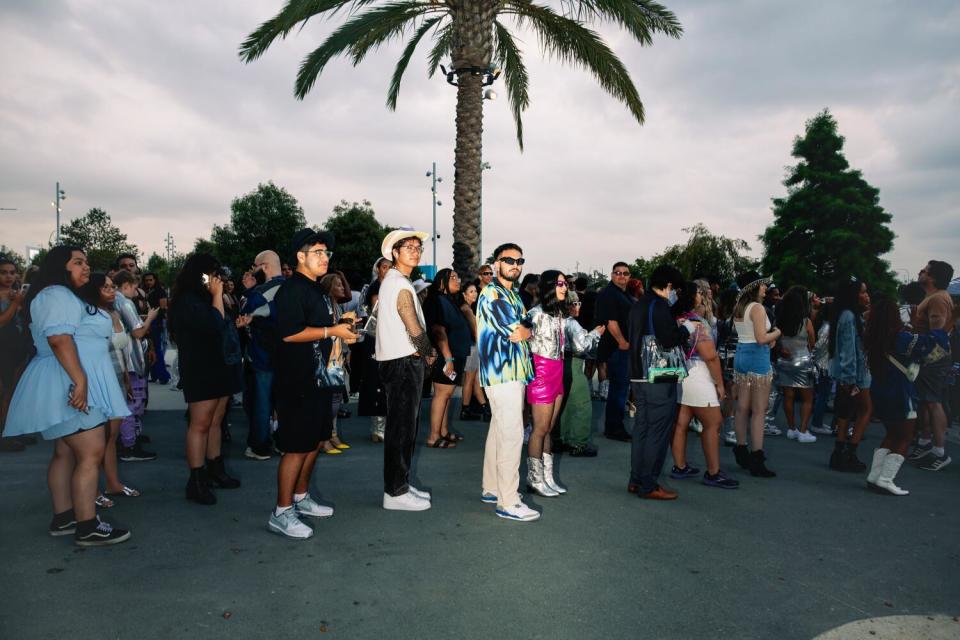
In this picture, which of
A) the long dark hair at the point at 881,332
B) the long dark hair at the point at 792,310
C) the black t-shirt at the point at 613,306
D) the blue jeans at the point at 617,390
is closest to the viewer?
the long dark hair at the point at 881,332

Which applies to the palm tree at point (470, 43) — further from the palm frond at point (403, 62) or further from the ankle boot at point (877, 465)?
the ankle boot at point (877, 465)

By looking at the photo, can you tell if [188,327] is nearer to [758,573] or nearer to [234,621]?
[234,621]

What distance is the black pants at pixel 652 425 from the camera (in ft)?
18.3

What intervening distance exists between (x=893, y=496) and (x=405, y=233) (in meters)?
4.90

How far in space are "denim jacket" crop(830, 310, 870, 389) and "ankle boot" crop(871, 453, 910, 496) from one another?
127 cm

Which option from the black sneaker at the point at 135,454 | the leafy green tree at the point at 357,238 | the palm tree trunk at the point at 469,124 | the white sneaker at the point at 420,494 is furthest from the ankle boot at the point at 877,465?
the leafy green tree at the point at 357,238

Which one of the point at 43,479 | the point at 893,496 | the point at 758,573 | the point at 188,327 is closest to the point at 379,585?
the point at 758,573

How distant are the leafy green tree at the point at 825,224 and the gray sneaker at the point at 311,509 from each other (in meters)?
43.4

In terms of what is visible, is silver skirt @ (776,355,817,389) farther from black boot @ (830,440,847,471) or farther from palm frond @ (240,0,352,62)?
palm frond @ (240,0,352,62)

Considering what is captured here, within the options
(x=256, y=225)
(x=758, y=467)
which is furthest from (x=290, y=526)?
(x=256, y=225)

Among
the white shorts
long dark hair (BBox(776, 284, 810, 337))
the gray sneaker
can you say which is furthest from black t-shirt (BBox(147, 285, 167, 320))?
long dark hair (BBox(776, 284, 810, 337))

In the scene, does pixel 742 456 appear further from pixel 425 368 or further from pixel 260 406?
pixel 260 406

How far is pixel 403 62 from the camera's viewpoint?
1617 cm

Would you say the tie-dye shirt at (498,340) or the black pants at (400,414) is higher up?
the tie-dye shirt at (498,340)
